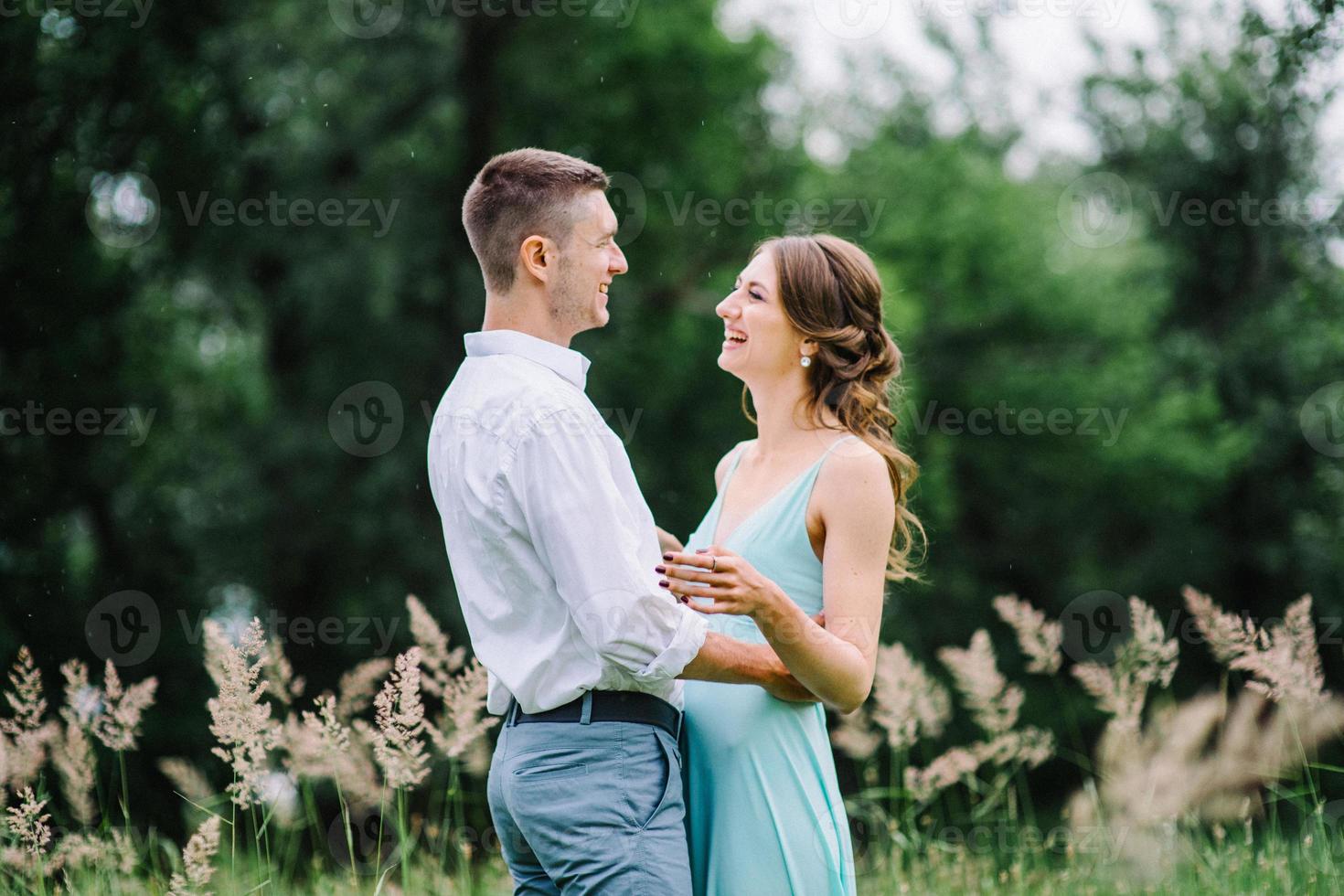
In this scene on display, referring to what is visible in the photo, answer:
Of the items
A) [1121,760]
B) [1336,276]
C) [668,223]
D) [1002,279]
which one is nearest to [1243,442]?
[1002,279]

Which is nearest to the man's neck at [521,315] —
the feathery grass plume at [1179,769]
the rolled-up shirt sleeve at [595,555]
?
the rolled-up shirt sleeve at [595,555]

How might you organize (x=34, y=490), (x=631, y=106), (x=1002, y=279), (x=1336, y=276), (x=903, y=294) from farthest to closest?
(x=1002, y=279), (x=903, y=294), (x=631, y=106), (x=34, y=490), (x=1336, y=276)

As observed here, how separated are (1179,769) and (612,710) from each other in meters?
2.75

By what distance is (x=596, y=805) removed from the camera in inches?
103

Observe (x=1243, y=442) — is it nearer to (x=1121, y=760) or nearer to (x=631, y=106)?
(x=631, y=106)

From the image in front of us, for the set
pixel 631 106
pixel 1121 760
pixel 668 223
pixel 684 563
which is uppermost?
pixel 631 106

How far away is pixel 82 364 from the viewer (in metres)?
13.3

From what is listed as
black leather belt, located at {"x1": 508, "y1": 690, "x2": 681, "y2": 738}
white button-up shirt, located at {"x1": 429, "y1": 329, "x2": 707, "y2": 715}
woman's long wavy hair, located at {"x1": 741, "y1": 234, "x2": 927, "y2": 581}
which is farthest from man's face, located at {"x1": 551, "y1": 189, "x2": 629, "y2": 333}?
black leather belt, located at {"x1": 508, "y1": 690, "x2": 681, "y2": 738}

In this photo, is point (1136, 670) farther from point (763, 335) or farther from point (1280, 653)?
point (763, 335)

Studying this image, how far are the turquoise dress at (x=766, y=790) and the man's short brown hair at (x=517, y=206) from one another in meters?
0.94

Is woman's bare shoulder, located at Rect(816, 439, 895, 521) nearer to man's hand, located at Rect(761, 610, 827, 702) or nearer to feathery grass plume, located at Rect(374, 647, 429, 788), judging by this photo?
man's hand, located at Rect(761, 610, 827, 702)

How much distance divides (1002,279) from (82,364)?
13.4 metres

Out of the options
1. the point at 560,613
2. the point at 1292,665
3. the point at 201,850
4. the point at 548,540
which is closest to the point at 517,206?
the point at 548,540

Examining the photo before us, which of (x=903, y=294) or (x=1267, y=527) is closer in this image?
(x=903, y=294)
